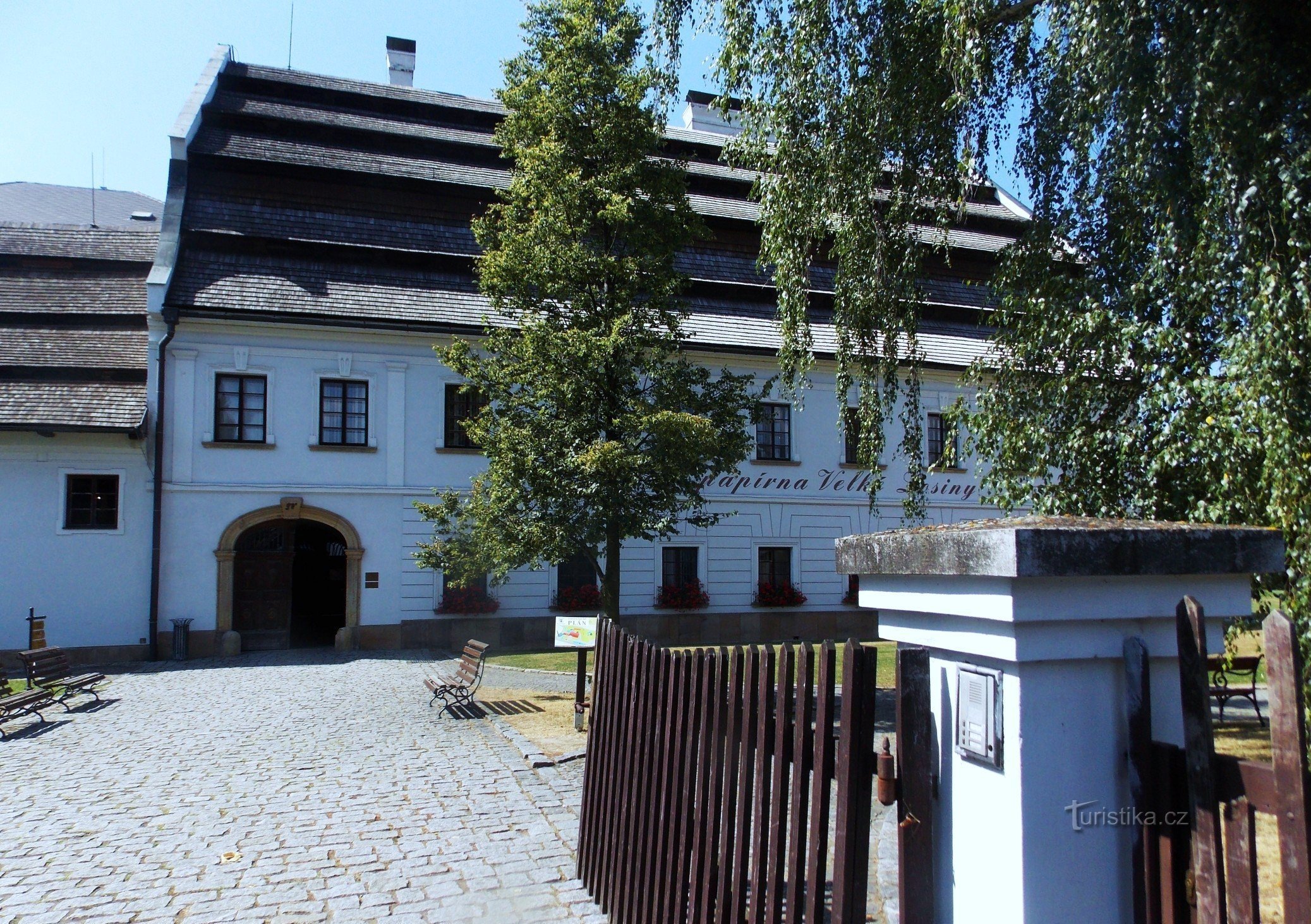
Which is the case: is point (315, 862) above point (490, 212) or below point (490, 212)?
below

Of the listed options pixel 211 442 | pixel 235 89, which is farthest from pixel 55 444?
pixel 235 89

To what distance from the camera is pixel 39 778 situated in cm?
859

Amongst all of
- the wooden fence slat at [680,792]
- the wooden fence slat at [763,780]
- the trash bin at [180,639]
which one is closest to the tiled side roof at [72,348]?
the trash bin at [180,639]

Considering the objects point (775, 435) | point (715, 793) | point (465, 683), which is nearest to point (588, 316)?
point (465, 683)

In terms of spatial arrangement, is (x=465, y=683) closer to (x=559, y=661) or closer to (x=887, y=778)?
(x=559, y=661)

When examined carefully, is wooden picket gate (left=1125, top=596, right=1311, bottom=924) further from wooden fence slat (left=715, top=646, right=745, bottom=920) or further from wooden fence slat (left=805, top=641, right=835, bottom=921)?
wooden fence slat (left=715, top=646, right=745, bottom=920)

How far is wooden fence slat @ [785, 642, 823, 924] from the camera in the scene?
9.64 ft

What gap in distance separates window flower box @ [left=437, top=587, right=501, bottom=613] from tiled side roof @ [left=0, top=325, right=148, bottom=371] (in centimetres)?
816

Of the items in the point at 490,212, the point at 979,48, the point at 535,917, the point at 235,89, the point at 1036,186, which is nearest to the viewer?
the point at 535,917

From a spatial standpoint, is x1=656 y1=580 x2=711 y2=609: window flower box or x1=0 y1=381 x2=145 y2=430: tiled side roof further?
x1=656 y1=580 x2=711 y2=609: window flower box

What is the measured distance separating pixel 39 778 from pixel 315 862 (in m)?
4.21

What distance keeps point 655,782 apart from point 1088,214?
5988 millimetres

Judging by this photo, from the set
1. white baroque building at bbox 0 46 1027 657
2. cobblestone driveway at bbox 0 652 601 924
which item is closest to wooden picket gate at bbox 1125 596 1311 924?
cobblestone driveway at bbox 0 652 601 924

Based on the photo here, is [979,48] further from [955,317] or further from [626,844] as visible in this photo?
[955,317]
